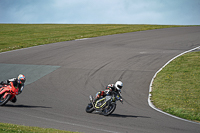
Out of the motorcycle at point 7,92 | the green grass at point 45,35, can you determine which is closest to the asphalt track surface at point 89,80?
the motorcycle at point 7,92

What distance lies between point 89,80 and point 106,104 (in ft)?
22.8

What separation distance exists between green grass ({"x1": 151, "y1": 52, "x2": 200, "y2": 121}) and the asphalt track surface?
2.85 ft

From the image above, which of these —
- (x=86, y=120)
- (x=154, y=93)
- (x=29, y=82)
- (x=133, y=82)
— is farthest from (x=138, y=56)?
(x=86, y=120)

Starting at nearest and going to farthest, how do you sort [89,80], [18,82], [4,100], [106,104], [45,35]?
[106,104] → [4,100] → [18,82] → [89,80] → [45,35]

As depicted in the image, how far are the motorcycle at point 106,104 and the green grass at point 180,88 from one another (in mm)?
3281

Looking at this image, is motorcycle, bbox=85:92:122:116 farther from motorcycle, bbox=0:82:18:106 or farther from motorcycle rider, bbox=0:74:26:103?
motorcycle, bbox=0:82:18:106

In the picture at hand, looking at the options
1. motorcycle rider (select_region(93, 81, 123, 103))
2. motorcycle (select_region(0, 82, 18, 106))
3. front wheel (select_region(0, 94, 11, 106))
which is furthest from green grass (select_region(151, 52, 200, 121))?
front wheel (select_region(0, 94, 11, 106))

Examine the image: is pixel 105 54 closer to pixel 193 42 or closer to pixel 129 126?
pixel 193 42

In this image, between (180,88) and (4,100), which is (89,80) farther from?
(4,100)

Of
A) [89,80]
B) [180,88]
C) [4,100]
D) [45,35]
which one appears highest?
[45,35]

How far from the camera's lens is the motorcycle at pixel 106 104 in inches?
472

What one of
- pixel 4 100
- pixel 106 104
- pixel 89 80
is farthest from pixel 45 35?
pixel 106 104

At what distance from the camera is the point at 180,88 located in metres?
17.3

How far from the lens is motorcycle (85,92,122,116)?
11977 millimetres
